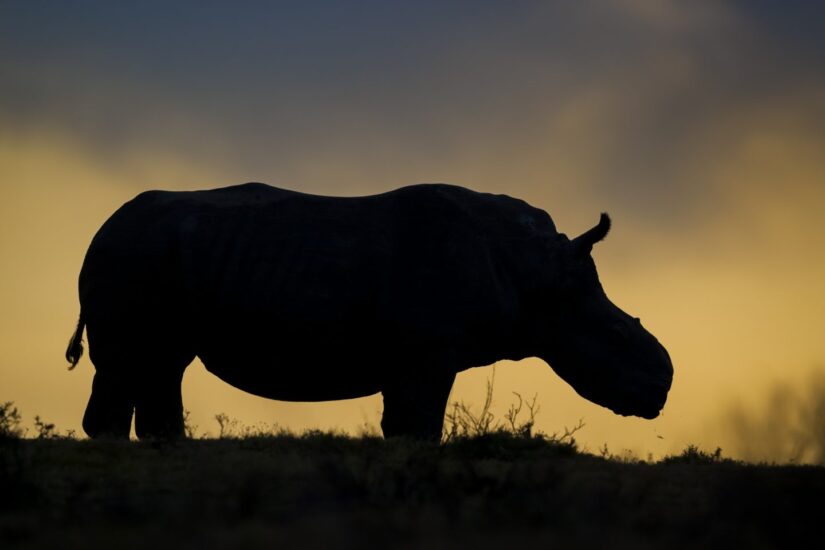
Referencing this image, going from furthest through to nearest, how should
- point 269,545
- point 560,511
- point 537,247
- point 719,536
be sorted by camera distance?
point 537,247 < point 560,511 < point 719,536 < point 269,545

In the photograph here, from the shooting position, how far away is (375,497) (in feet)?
28.8

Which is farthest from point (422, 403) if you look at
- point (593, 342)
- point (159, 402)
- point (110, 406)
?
point (110, 406)

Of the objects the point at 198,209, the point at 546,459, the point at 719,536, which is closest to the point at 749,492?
the point at 719,536

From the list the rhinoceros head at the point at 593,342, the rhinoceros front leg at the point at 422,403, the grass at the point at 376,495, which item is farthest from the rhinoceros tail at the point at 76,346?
the rhinoceros head at the point at 593,342

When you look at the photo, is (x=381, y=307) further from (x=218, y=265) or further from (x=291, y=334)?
(x=218, y=265)

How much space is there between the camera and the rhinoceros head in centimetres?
1562

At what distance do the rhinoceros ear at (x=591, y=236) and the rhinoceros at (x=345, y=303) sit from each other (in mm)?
20

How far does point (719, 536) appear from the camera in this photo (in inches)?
288

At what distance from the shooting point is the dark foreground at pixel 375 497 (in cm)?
669

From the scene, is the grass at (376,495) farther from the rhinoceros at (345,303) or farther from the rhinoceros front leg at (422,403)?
the rhinoceros at (345,303)

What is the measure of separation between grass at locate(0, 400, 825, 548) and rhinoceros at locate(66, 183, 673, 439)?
1611mm

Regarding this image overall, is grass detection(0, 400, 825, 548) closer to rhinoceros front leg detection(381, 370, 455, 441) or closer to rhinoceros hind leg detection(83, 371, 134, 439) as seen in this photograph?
rhinoceros front leg detection(381, 370, 455, 441)

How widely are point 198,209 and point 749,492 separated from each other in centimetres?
854

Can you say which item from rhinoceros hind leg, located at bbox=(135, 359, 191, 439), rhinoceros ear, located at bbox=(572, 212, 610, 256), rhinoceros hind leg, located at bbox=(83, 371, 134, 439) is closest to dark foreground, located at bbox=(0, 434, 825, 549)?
rhinoceros hind leg, located at bbox=(83, 371, 134, 439)
